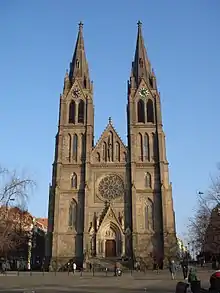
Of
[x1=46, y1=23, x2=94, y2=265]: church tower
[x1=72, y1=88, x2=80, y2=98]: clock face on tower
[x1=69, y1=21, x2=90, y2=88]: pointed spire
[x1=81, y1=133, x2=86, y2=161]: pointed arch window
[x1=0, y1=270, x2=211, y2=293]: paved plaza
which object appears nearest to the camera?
[x1=0, y1=270, x2=211, y2=293]: paved plaza

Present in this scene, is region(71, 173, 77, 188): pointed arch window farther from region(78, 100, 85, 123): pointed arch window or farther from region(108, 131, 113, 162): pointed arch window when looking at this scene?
region(78, 100, 85, 123): pointed arch window

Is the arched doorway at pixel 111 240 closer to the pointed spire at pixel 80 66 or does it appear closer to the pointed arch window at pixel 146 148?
the pointed arch window at pixel 146 148

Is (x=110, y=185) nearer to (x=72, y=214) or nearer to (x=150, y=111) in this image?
(x=72, y=214)

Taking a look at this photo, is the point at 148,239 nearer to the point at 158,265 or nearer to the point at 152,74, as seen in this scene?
the point at 158,265

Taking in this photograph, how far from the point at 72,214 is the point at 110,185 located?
7192mm

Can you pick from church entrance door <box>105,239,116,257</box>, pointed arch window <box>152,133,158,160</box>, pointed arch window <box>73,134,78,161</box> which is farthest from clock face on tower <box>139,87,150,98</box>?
church entrance door <box>105,239,116,257</box>

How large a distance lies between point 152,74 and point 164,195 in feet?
76.6

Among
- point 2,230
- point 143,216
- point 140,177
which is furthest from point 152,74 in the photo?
point 2,230

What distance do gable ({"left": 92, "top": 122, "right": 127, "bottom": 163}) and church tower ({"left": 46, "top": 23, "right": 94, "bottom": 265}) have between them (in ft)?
4.51

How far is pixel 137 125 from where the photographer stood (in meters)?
58.1

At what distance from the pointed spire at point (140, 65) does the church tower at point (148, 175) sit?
9.4 inches

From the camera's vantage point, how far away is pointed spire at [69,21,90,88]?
208 feet

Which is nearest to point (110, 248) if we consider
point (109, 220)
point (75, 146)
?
point (109, 220)

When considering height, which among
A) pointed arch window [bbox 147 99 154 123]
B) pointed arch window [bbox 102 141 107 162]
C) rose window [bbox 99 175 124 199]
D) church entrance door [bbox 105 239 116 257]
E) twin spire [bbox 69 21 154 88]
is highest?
twin spire [bbox 69 21 154 88]
